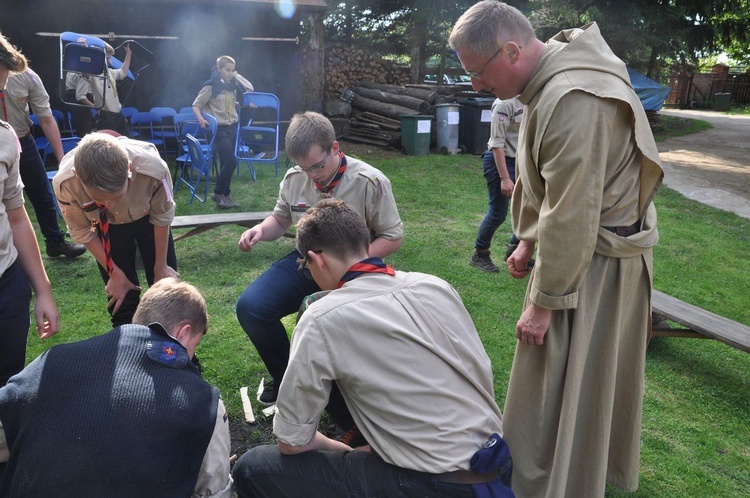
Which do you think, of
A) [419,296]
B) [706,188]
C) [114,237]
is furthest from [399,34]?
[419,296]

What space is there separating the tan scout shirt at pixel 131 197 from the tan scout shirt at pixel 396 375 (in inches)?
63.4

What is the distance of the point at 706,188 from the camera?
9828 millimetres

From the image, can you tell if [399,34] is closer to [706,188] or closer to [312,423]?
[706,188]

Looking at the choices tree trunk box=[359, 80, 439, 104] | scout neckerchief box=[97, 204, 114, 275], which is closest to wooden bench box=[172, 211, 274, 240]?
scout neckerchief box=[97, 204, 114, 275]

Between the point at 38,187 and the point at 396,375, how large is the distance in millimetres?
4678

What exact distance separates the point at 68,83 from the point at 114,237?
627 cm

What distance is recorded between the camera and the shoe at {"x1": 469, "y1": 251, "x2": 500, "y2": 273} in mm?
5469

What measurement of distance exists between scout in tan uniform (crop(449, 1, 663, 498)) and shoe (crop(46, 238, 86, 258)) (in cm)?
460

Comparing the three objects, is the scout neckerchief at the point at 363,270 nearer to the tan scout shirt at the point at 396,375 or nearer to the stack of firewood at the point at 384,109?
the tan scout shirt at the point at 396,375

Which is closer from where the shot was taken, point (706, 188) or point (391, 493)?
point (391, 493)

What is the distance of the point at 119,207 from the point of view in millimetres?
2910

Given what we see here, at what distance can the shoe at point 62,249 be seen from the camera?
5.30 metres

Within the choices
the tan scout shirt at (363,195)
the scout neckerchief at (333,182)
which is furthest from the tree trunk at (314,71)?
the scout neckerchief at (333,182)

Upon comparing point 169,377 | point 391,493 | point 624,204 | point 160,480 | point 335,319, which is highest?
point 624,204
